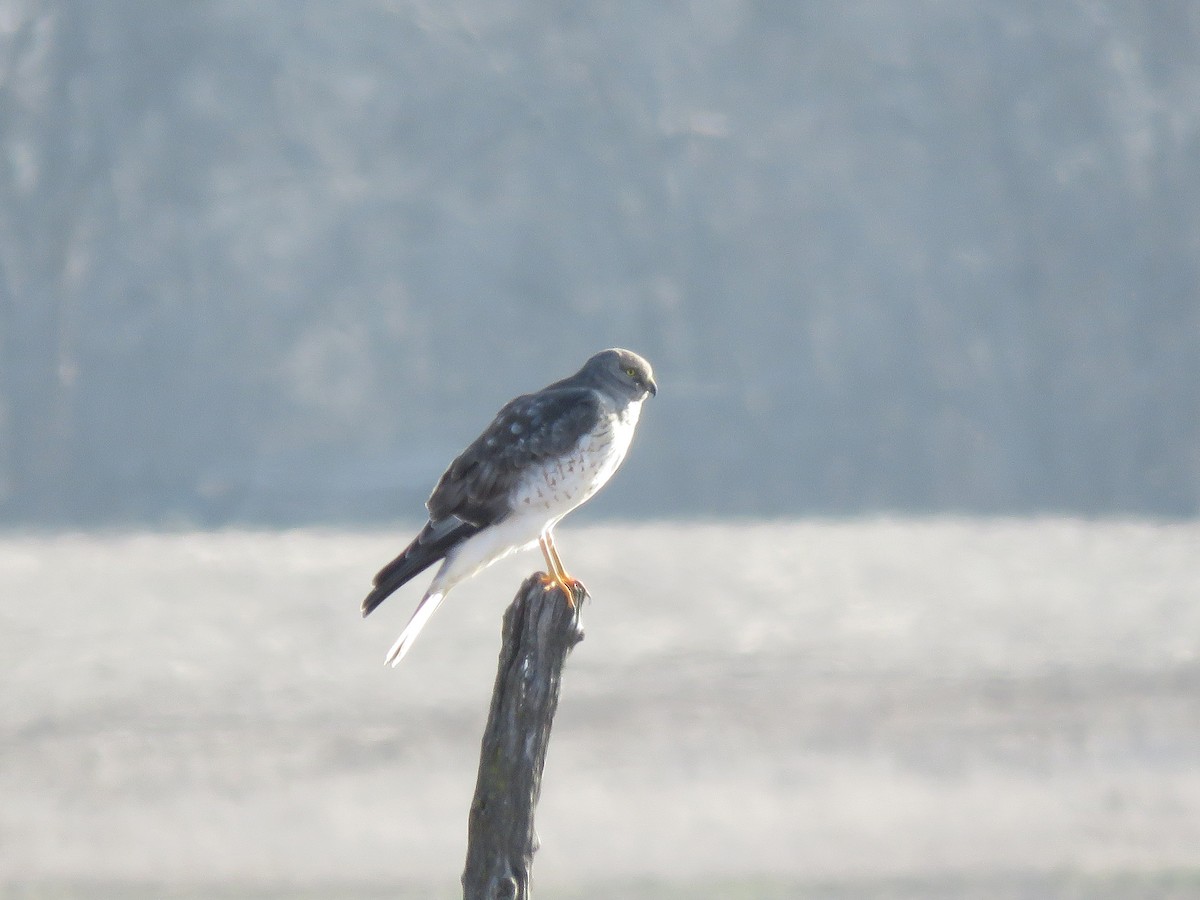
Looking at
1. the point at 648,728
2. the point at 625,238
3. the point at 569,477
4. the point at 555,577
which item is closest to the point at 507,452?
the point at 569,477

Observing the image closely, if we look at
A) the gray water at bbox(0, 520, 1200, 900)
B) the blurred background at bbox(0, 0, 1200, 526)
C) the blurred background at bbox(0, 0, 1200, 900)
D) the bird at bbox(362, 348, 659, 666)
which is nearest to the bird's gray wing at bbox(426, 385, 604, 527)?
the bird at bbox(362, 348, 659, 666)

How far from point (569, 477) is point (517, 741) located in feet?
4.09

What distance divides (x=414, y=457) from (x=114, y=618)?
12.5m

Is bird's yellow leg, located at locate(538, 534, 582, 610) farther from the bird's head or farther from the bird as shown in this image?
the bird's head

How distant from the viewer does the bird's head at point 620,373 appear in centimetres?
641

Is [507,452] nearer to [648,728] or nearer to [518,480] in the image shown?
[518,480]

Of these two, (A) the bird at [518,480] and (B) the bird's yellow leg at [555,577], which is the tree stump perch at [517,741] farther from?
(A) the bird at [518,480]

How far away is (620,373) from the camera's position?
6430mm

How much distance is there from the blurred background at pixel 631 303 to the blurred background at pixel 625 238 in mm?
90

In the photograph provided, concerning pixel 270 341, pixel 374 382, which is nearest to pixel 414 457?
pixel 374 382

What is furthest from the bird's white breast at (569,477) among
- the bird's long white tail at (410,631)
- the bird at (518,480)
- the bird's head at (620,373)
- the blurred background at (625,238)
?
the blurred background at (625,238)

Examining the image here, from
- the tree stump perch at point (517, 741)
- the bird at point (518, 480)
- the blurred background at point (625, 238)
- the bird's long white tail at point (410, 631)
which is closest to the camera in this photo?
the tree stump perch at point (517, 741)

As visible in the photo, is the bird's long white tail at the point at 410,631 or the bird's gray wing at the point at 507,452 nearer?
the bird's long white tail at the point at 410,631

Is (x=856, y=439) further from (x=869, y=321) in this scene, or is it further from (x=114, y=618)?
(x=114, y=618)
